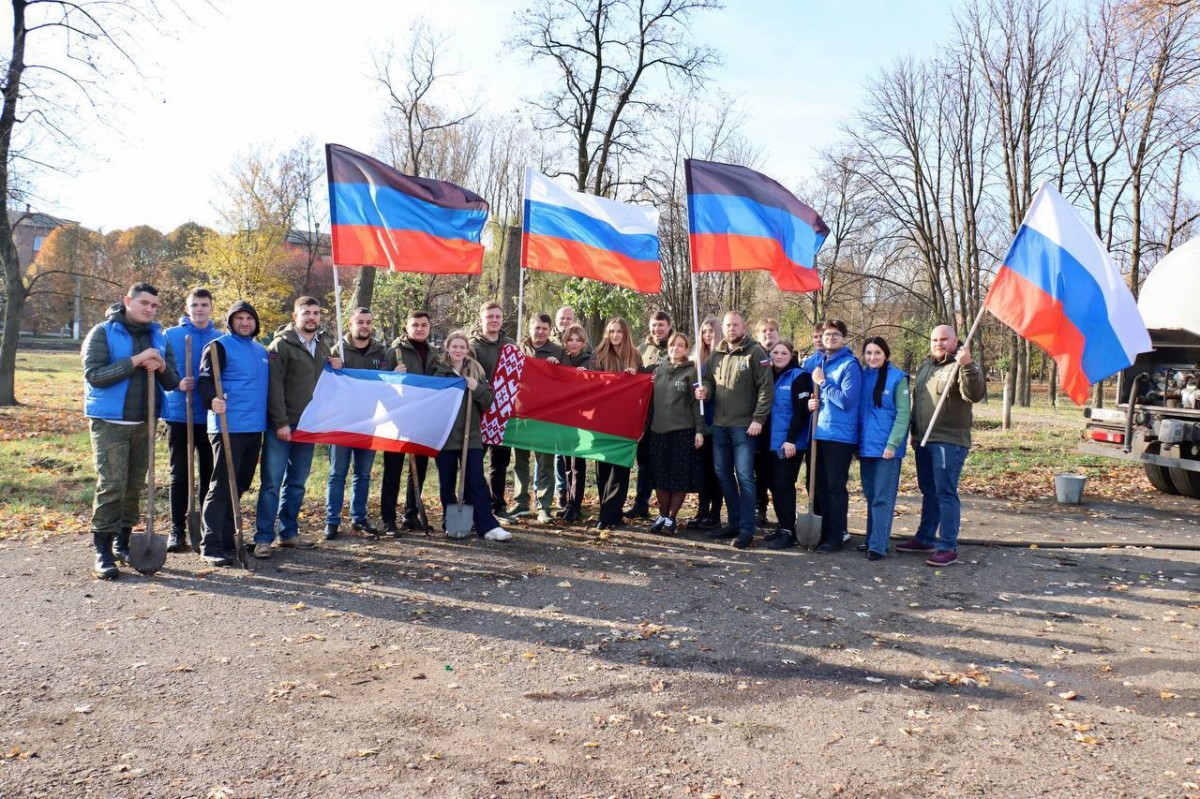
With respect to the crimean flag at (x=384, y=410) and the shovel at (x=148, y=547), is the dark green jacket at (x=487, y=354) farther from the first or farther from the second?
the shovel at (x=148, y=547)

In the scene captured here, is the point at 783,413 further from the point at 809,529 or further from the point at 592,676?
the point at 592,676

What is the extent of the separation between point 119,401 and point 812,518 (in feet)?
19.7

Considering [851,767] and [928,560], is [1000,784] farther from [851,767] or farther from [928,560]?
[928,560]

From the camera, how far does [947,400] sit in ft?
25.3

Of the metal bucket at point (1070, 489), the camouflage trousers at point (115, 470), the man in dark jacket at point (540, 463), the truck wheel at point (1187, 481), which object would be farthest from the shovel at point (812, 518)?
the truck wheel at point (1187, 481)

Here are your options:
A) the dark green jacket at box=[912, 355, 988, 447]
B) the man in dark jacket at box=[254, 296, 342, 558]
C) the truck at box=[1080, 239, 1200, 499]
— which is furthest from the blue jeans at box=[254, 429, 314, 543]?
the truck at box=[1080, 239, 1200, 499]

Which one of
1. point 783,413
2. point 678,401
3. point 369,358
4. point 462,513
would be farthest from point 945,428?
point 369,358

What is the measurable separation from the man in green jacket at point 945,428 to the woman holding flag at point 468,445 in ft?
13.1

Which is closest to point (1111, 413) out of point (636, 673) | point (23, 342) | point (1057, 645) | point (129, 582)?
point (1057, 645)

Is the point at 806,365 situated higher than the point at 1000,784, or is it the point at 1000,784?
the point at 806,365

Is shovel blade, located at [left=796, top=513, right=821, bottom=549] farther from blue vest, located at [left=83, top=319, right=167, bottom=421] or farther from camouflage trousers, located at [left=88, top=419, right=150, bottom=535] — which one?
blue vest, located at [left=83, top=319, right=167, bottom=421]

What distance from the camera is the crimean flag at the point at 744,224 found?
28.8 feet

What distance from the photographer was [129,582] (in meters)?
6.48

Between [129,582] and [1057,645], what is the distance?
21.7 ft
